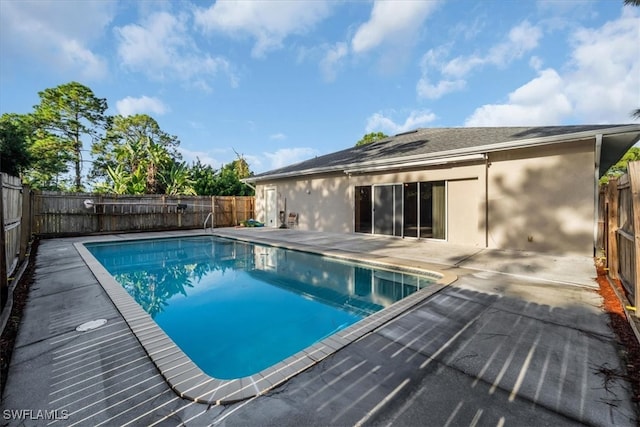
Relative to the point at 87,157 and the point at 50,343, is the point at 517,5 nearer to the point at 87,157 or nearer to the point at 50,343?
the point at 50,343

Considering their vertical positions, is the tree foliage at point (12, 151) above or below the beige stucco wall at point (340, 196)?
above

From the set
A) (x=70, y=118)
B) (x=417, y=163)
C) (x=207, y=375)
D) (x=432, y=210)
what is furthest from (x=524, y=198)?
(x=70, y=118)

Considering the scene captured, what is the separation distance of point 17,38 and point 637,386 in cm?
2596

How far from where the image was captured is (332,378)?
7.42 ft

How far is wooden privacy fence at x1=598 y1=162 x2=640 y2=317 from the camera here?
10.8 feet

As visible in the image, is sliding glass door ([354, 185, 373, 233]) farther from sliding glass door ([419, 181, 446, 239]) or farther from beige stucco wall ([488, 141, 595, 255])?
beige stucco wall ([488, 141, 595, 255])

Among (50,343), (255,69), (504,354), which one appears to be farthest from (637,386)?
(255,69)

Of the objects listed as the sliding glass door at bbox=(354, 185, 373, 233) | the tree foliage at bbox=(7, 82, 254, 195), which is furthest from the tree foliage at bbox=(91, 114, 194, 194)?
the sliding glass door at bbox=(354, 185, 373, 233)

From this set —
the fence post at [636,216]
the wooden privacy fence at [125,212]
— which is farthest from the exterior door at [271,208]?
the fence post at [636,216]

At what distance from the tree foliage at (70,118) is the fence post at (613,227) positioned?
29497mm

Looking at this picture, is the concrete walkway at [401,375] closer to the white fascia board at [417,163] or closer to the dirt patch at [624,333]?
the dirt patch at [624,333]

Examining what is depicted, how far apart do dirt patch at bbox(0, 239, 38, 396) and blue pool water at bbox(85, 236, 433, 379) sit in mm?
1367

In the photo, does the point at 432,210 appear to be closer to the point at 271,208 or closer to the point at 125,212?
the point at 271,208

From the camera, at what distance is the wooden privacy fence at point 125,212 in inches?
419
